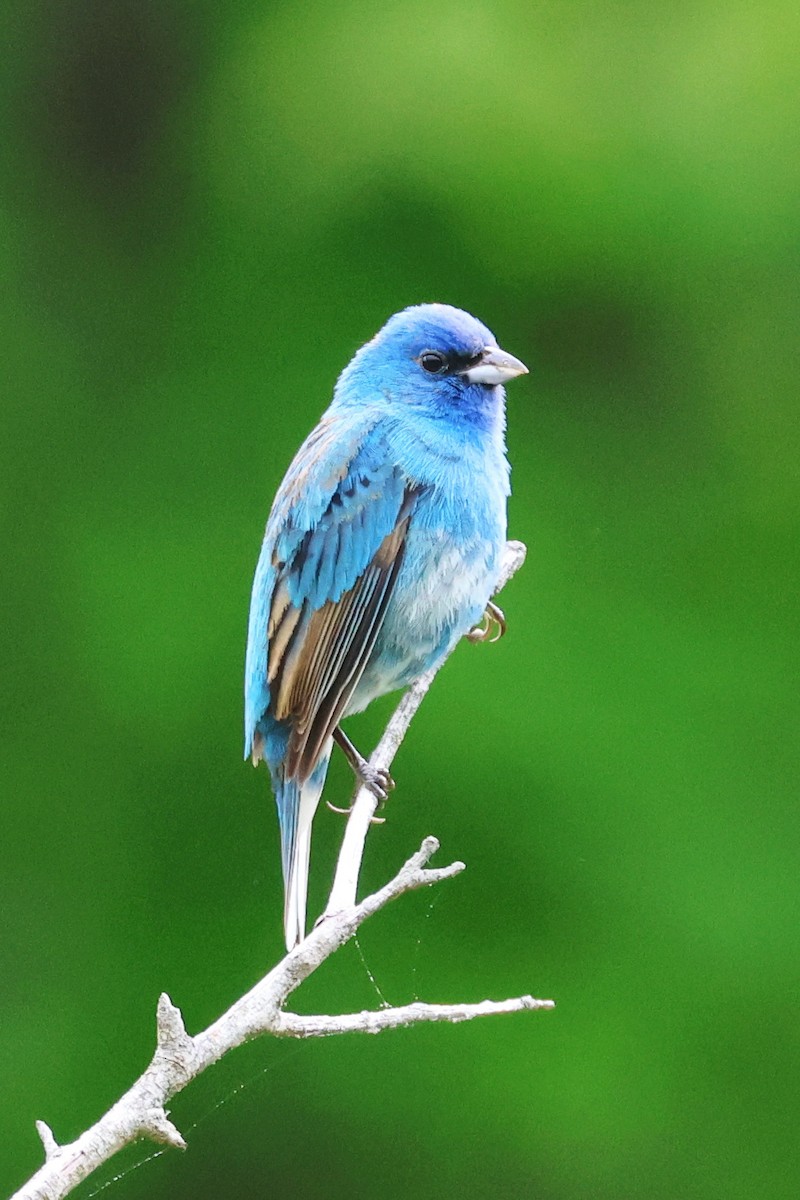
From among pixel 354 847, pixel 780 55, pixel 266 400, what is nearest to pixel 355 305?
pixel 266 400

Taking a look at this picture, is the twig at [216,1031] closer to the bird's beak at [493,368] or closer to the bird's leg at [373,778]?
the bird's leg at [373,778]

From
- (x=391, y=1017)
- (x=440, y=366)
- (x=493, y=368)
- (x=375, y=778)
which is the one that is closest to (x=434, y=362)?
(x=440, y=366)

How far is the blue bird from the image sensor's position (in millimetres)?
3357

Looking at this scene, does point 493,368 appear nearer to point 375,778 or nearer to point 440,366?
point 440,366

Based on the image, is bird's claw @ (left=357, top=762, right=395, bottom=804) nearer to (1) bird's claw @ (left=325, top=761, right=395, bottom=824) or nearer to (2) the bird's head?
(1) bird's claw @ (left=325, top=761, right=395, bottom=824)

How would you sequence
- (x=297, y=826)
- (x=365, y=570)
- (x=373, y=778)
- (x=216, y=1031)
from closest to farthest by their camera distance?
(x=216, y=1031) → (x=373, y=778) → (x=297, y=826) → (x=365, y=570)

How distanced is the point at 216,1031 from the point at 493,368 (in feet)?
6.45

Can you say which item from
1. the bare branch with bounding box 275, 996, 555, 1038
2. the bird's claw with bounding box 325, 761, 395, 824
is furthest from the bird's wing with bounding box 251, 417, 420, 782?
the bare branch with bounding box 275, 996, 555, 1038

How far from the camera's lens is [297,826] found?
11.0 ft

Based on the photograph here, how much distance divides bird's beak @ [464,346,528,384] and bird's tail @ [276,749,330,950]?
2.87 ft

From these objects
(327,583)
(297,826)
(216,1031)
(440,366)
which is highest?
(440,366)

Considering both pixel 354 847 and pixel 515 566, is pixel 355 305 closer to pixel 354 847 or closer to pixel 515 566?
pixel 515 566

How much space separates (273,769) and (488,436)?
2.75 ft

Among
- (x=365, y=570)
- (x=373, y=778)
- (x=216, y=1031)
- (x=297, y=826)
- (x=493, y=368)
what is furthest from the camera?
(x=493, y=368)
